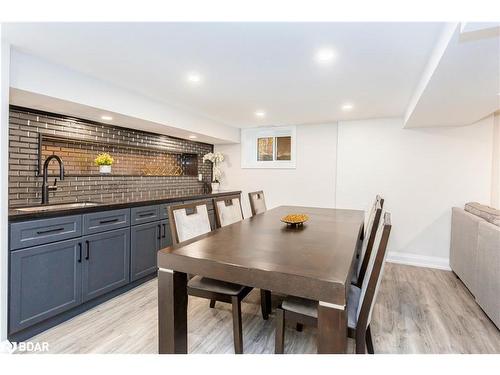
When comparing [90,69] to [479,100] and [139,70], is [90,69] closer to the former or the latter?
[139,70]

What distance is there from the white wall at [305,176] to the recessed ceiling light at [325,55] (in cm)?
243

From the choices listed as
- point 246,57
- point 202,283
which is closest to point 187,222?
point 202,283

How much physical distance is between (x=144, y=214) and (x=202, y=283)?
4.53 ft

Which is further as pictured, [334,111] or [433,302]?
[334,111]

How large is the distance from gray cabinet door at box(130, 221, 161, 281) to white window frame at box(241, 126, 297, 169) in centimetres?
240

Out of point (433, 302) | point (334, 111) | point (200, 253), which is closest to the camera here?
point (200, 253)

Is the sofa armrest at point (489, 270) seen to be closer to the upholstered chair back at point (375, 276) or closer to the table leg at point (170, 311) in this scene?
the upholstered chair back at point (375, 276)

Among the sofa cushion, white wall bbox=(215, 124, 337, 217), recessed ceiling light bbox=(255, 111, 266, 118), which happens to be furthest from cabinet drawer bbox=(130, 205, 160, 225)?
the sofa cushion

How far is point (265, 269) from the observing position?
128 centimetres

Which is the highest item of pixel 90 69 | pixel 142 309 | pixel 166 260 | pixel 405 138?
pixel 90 69

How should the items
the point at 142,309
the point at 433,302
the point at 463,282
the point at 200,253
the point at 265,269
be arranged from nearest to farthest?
the point at 265,269, the point at 200,253, the point at 142,309, the point at 433,302, the point at 463,282

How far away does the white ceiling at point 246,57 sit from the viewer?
162 cm
